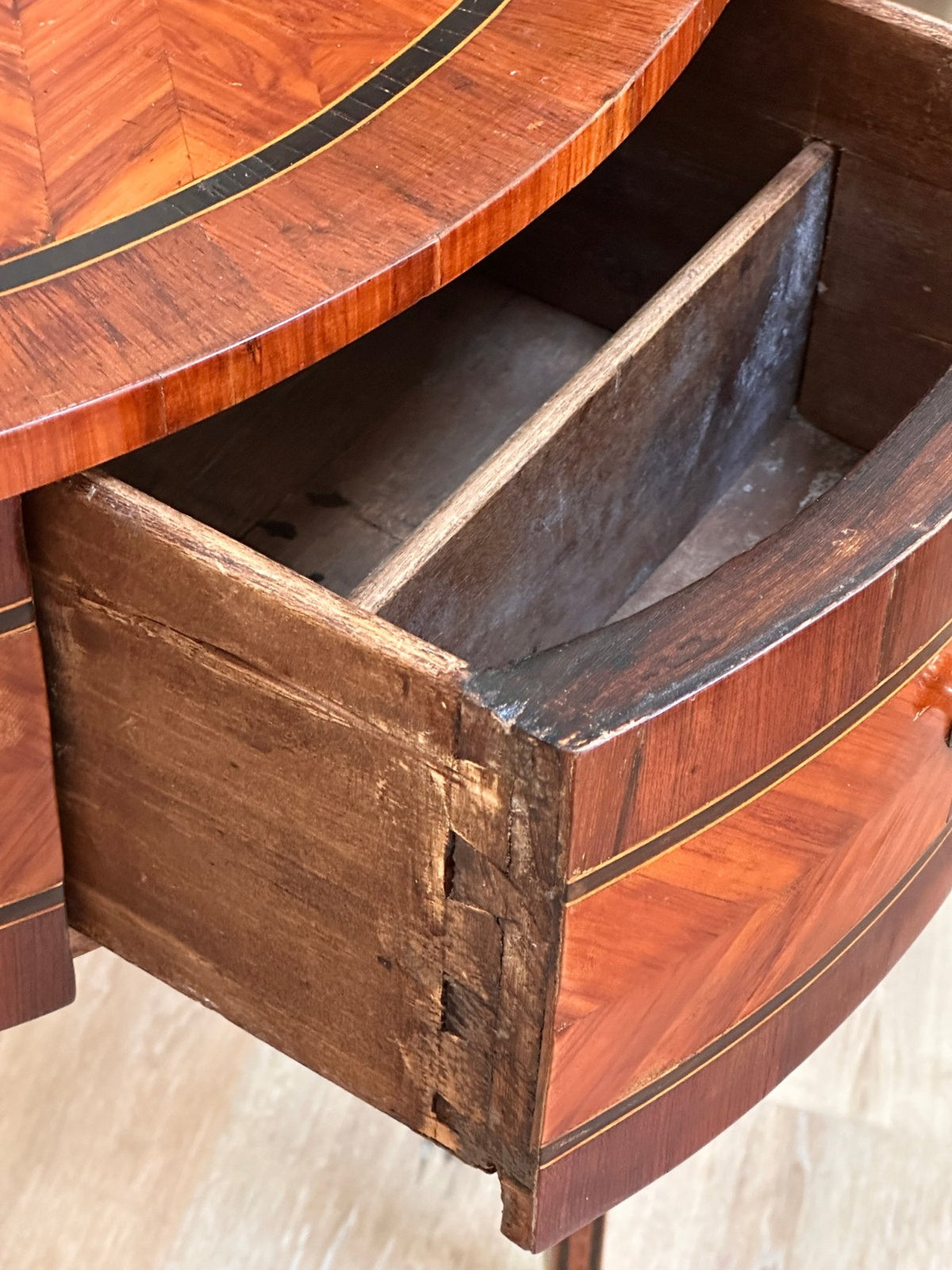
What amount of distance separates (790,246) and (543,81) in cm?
24

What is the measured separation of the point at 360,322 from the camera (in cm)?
67

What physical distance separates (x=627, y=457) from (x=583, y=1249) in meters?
0.43

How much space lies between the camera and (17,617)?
686 mm

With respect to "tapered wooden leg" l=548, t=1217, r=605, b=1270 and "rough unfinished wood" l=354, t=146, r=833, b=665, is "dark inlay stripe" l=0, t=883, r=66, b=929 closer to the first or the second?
"rough unfinished wood" l=354, t=146, r=833, b=665

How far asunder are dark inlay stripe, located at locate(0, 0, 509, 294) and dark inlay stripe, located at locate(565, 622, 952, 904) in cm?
28

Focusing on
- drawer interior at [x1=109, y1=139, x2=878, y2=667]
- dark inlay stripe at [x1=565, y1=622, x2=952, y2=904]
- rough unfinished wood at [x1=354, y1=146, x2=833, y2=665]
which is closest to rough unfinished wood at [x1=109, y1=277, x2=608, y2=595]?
drawer interior at [x1=109, y1=139, x2=878, y2=667]

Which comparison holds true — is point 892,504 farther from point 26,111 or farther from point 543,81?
point 26,111

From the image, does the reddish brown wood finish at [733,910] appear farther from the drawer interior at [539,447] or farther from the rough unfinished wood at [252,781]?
the drawer interior at [539,447]

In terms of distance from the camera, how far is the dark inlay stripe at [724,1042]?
711mm

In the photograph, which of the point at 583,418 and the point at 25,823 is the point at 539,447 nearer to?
the point at 583,418

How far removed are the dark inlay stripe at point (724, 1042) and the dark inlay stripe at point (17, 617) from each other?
279mm

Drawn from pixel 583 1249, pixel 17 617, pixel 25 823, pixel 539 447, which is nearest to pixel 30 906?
pixel 25 823

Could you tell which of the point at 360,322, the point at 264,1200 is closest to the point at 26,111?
the point at 360,322

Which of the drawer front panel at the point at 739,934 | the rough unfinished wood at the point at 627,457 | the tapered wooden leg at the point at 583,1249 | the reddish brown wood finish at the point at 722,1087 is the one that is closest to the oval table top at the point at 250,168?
the rough unfinished wood at the point at 627,457
